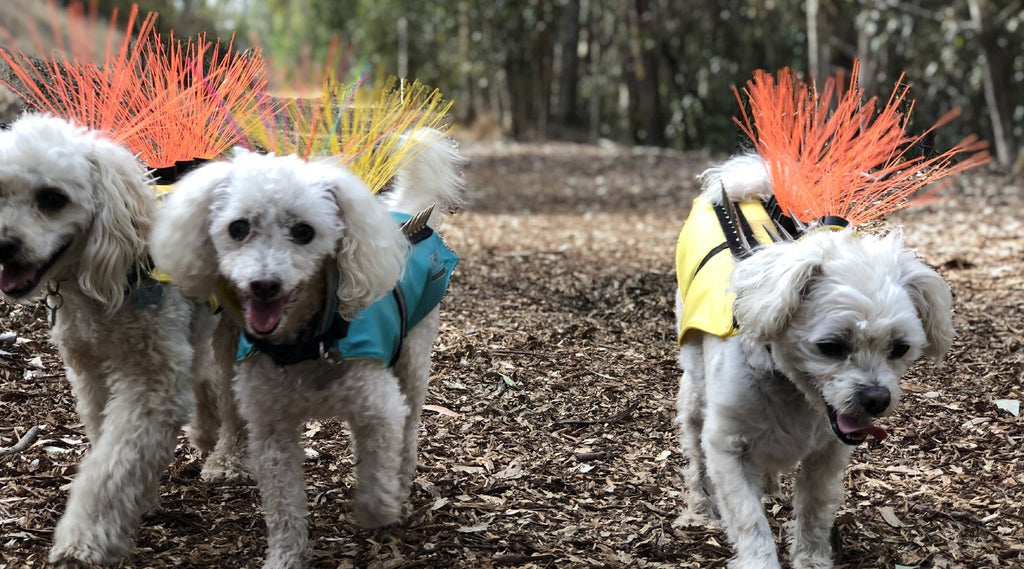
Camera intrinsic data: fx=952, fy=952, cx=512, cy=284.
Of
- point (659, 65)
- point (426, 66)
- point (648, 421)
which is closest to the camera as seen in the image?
point (648, 421)

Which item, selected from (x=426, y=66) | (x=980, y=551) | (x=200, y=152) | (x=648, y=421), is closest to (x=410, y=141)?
(x=200, y=152)

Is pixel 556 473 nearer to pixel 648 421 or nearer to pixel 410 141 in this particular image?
pixel 648 421

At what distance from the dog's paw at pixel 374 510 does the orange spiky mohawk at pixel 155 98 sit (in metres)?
1.47

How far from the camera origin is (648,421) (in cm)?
420

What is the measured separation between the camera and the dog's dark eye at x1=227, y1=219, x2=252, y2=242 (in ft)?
8.83

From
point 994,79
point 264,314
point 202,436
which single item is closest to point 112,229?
point 264,314

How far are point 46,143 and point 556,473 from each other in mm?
2139

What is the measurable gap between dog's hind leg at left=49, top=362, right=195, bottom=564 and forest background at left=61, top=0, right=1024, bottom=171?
33.3 ft

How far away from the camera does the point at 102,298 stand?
288 cm

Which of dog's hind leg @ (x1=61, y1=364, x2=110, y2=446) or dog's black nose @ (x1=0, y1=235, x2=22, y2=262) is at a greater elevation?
dog's black nose @ (x1=0, y1=235, x2=22, y2=262)

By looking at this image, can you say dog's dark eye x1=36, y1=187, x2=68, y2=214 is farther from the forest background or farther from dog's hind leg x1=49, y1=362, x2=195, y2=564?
the forest background

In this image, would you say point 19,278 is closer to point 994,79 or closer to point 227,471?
point 227,471

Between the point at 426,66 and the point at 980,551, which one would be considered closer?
the point at 980,551

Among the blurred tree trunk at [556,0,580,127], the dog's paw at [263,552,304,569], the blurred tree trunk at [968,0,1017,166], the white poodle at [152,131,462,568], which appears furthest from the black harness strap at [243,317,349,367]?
the blurred tree trunk at [556,0,580,127]
